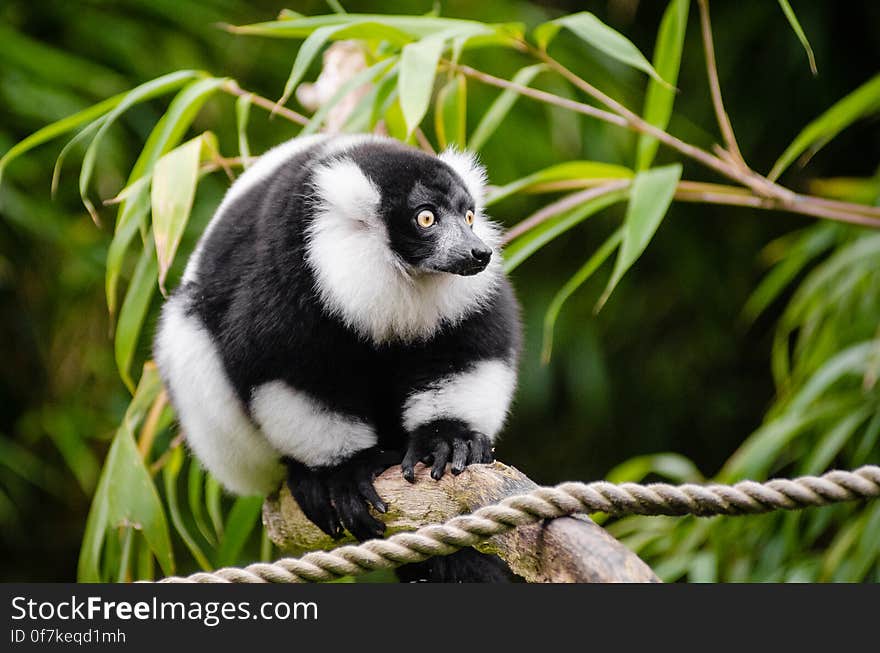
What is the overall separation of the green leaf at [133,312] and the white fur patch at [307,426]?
22.0 inches

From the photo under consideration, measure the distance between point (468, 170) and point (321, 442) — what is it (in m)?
0.76

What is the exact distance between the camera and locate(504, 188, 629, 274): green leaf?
3062mm

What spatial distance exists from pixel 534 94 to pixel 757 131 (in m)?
3.22

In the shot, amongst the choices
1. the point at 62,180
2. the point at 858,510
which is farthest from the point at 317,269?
the point at 62,180

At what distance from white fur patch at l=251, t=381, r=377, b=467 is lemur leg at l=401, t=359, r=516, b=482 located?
0.13 metres

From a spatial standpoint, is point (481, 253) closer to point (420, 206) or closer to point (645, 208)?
point (420, 206)

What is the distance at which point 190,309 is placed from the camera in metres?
2.72

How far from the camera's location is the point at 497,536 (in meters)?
1.95

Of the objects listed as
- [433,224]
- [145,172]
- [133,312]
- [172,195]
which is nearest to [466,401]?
[433,224]

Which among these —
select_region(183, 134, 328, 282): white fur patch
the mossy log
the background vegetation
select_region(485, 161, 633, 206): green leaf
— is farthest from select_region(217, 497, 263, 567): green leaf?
select_region(485, 161, 633, 206): green leaf

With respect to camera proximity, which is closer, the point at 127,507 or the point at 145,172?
the point at 127,507

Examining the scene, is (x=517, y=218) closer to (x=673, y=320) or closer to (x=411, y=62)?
(x=673, y=320)

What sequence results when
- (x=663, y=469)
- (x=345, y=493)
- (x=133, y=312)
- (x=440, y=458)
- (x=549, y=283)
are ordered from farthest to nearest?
(x=549, y=283)
(x=663, y=469)
(x=133, y=312)
(x=345, y=493)
(x=440, y=458)

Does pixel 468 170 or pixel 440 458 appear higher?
pixel 468 170
